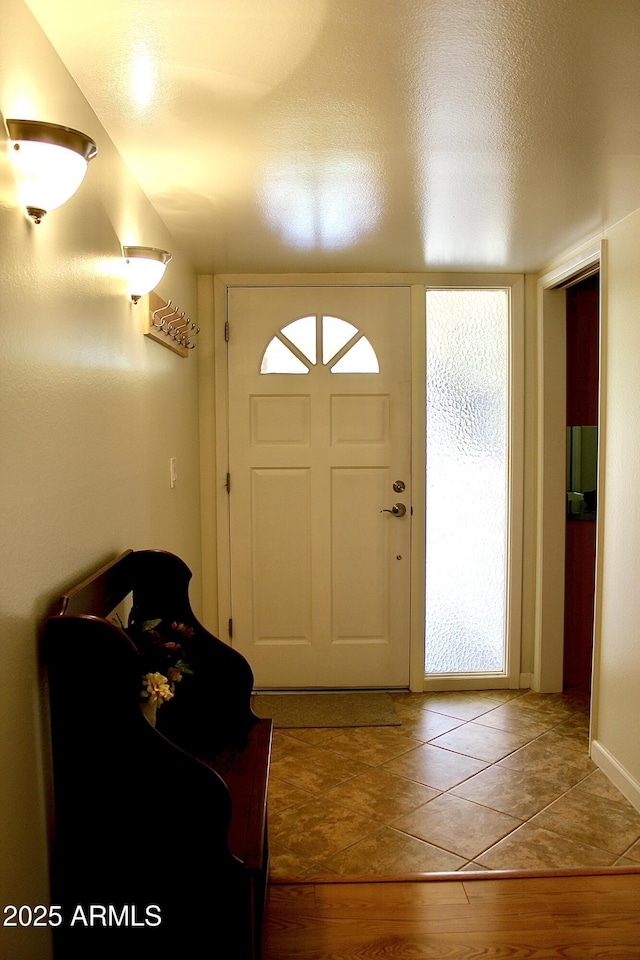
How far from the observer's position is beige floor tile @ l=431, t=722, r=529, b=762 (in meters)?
3.31

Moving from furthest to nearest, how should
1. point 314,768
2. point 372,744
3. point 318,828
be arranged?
point 372,744 → point 314,768 → point 318,828

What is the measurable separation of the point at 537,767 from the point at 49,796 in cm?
218

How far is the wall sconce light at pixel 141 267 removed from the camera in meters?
2.24

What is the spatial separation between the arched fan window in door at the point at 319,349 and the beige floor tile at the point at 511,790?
2028mm

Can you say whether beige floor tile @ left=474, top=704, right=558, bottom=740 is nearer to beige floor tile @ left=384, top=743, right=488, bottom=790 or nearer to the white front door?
beige floor tile @ left=384, top=743, right=488, bottom=790

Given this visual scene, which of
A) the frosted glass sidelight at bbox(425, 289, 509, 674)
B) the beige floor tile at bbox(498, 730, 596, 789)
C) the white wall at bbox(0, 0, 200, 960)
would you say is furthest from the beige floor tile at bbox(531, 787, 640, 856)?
the white wall at bbox(0, 0, 200, 960)

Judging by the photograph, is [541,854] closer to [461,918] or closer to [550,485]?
[461,918]

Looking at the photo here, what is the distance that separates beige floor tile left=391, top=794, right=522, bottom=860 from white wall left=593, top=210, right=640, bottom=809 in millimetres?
544

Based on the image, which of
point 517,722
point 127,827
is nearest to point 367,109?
point 127,827

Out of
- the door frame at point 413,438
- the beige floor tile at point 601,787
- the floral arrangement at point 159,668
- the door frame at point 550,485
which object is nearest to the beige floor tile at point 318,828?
the beige floor tile at point 601,787

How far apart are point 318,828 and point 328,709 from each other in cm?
111

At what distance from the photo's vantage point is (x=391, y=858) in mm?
2504

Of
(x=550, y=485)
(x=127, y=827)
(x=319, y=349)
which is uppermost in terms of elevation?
(x=319, y=349)

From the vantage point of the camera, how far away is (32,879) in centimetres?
153
